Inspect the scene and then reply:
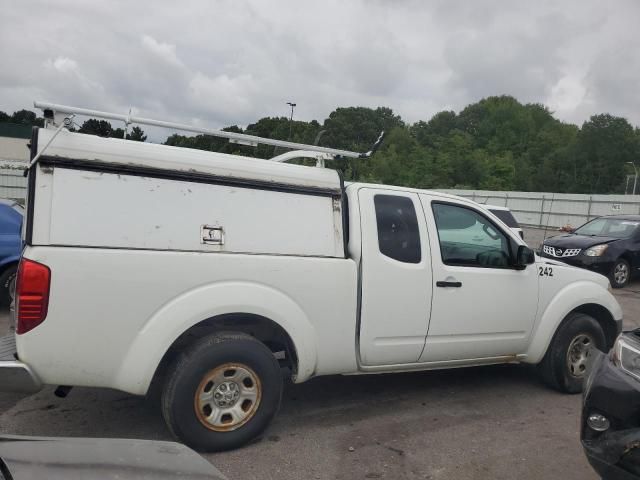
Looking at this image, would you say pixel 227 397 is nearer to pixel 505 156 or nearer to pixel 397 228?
pixel 397 228

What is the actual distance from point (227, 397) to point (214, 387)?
13 cm

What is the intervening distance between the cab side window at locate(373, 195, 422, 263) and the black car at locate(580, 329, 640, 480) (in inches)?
61.6

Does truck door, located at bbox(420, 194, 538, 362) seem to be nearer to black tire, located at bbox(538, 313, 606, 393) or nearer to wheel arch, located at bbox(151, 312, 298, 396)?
black tire, located at bbox(538, 313, 606, 393)

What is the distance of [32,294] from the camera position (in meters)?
3.08

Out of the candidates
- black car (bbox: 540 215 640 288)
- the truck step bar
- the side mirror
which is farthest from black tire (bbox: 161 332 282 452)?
black car (bbox: 540 215 640 288)

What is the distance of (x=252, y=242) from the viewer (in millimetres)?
3705

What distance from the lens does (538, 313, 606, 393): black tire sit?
505cm

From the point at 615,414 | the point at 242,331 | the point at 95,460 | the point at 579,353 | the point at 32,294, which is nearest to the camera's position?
the point at 95,460

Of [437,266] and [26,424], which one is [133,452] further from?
[437,266]

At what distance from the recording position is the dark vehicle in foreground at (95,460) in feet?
6.13

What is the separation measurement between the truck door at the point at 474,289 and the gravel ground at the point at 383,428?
503mm

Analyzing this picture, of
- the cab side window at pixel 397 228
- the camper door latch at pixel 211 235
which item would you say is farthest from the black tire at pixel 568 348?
the camper door latch at pixel 211 235

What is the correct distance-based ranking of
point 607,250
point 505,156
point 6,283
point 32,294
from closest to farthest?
point 32,294 → point 6,283 → point 607,250 → point 505,156

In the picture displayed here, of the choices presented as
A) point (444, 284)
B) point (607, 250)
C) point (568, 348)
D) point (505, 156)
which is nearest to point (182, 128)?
point (444, 284)
